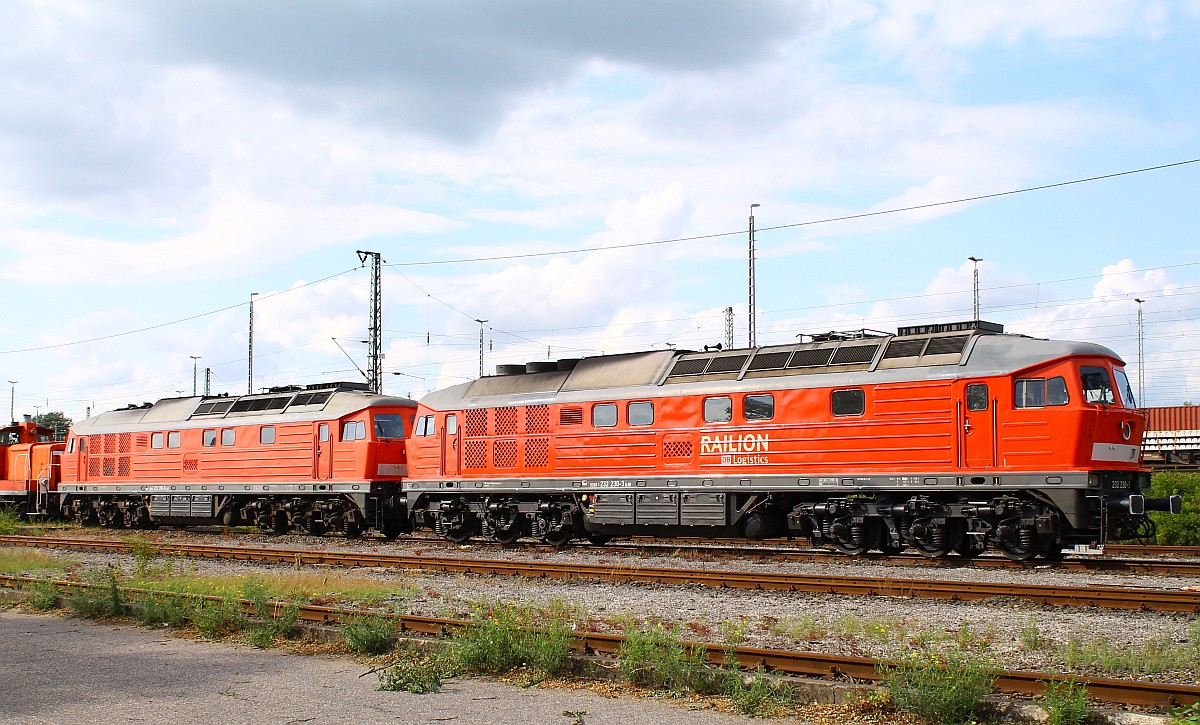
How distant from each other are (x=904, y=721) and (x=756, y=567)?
1146 centimetres

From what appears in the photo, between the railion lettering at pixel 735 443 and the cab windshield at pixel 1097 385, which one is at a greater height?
the cab windshield at pixel 1097 385

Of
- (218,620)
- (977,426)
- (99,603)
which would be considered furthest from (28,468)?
(977,426)

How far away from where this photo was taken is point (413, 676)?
33.7 ft

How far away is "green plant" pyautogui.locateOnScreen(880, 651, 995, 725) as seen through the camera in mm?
8320

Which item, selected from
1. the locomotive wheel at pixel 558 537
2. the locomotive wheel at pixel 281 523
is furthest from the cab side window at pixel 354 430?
the locomotive wheel at pixel 558 537

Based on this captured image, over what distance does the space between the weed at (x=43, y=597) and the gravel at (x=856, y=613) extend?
13.3ft

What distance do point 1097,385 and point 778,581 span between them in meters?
7.16

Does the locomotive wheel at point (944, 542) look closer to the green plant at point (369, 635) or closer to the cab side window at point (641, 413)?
the cab side window at point (641, 413)

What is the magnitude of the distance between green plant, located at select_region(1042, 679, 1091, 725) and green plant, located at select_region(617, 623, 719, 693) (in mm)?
2828

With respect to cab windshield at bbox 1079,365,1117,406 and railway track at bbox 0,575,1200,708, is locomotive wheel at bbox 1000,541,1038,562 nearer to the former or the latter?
cab windshield at bbox 1079,365,1117,406

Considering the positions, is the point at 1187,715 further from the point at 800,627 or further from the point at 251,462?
the point at 251,462

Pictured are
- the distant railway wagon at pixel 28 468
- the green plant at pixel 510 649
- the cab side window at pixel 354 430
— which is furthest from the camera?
the distant railway wagon at pixel 28 468

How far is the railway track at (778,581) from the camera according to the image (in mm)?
14219

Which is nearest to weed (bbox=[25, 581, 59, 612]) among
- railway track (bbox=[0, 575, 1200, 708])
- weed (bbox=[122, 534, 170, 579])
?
weed (bbox=[122, 534, 170, 579])
